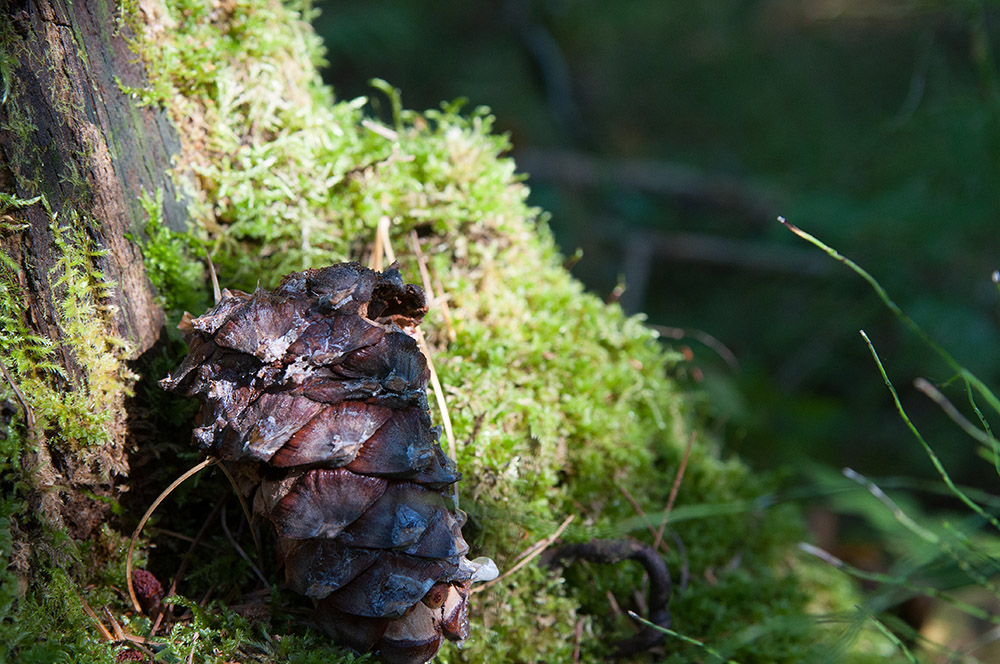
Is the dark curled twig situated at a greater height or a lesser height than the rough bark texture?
lesser

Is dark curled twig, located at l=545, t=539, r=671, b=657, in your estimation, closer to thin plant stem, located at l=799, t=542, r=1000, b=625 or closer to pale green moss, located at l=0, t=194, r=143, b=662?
thin plant stem, located at l=799, t=542, r=1000, b=625

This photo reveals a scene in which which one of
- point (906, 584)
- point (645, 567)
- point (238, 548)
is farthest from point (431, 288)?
point (906, 584)

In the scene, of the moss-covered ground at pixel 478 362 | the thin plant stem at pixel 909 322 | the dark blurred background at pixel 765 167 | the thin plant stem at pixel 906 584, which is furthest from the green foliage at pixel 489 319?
the dark blurred background at pixel 765 167

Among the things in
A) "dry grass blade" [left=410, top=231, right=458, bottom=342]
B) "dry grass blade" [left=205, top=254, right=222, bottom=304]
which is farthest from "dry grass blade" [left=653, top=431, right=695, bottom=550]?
"dry grass blade" [left=205, top=254, right=222, bottom=304]

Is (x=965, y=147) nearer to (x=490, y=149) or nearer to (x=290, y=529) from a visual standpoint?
(x=490, y=149)

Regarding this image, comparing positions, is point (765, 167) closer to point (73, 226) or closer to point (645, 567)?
point (645, 567)

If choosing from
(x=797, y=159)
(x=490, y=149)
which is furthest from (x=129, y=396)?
(x=797, y=159)

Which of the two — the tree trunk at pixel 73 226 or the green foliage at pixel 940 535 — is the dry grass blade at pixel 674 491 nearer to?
the green foliage at pixel 940 535
